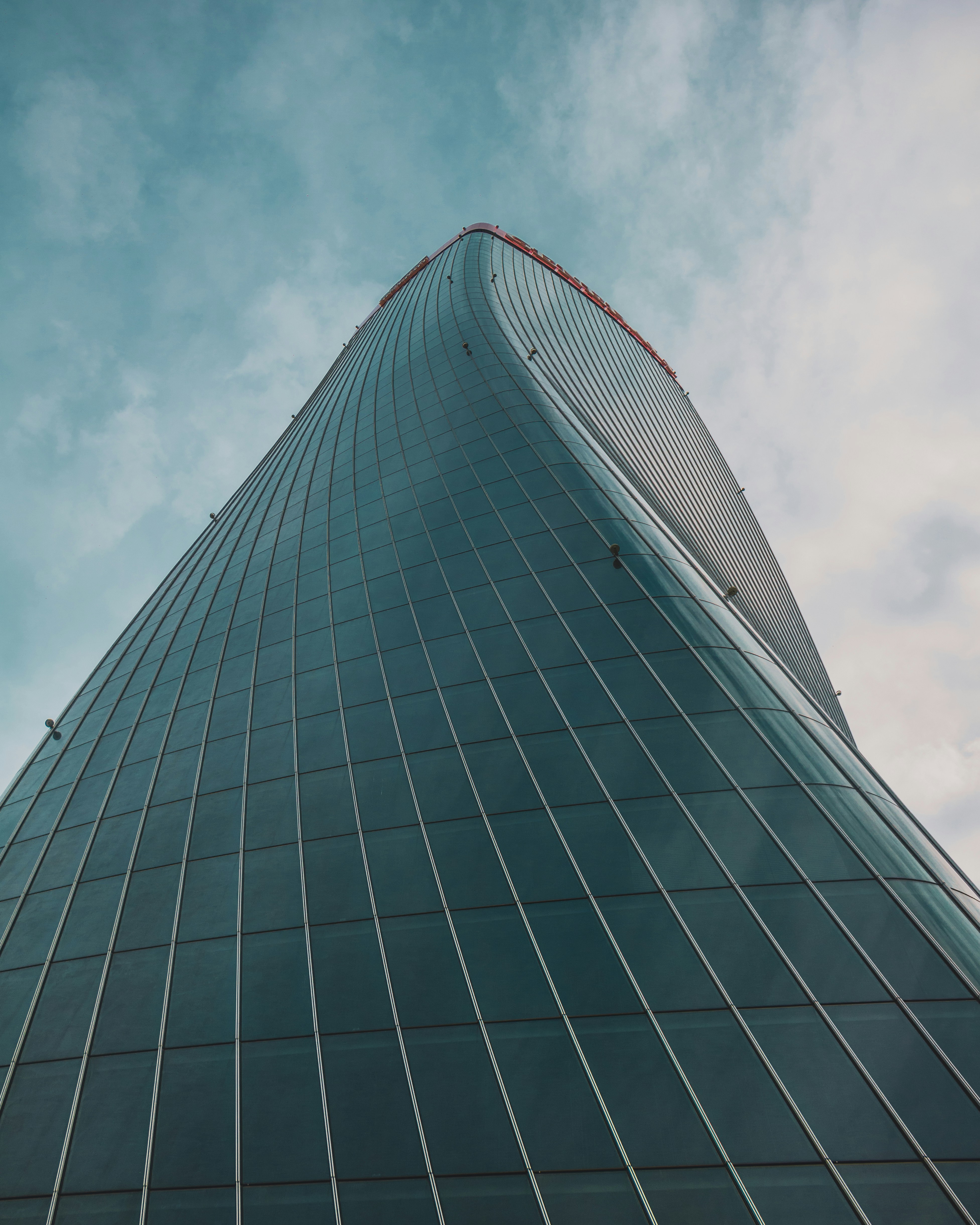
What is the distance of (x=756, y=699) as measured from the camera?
16547 mm

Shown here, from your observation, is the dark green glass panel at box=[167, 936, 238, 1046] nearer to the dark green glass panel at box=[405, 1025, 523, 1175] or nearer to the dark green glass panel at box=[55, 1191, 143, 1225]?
the dark green glass panel at box=[55, 1191, 143, 1225]

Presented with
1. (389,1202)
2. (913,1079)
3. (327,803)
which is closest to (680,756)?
(913,1079)

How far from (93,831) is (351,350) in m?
53.9

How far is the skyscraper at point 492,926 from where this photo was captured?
10.0 m

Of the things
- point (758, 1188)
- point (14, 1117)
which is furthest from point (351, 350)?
point (758, 1188)

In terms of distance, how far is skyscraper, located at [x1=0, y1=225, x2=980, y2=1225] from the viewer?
10023mm

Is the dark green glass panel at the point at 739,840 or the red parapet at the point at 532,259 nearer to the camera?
the dark green glass panel at the point at 739,840

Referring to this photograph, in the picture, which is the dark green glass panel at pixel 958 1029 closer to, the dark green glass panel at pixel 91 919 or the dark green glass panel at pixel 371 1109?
the dark green glass panel at pixel 371 1109

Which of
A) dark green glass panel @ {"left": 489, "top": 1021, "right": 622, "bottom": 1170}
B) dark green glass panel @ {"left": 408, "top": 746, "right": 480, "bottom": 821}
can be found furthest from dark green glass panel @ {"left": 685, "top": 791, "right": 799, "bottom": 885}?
dark green glass panel @ {"left": 408, "top": 746, "right": 480, "bottom": 821}

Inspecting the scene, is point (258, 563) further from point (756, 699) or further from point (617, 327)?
point (617, 327)

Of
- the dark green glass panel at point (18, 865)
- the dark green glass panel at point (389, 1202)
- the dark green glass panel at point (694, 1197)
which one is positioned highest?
the dark green glass panel at point (18, 865)

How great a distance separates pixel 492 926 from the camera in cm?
1323

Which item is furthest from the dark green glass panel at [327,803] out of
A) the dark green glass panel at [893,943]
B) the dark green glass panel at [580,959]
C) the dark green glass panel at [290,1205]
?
the dark green glass panel at [893,943]

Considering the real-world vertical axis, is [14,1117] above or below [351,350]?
below
